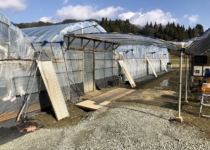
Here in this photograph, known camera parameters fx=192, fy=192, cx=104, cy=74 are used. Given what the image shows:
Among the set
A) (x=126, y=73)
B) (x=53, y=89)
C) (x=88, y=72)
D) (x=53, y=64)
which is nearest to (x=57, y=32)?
(x=53, y=64)

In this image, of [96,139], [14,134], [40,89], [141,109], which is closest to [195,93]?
[141,109]

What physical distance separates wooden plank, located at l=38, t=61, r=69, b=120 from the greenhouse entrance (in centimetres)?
344

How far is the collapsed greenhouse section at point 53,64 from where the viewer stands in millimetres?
6910

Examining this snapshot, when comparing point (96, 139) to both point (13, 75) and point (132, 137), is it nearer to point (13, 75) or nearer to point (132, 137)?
point (132, 137)

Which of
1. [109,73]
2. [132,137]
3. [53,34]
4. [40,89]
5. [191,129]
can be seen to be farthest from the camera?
[109,73]

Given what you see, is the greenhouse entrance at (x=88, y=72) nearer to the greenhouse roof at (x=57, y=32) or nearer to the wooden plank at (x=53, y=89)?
the greenhouse roof at (x=57, y=32)

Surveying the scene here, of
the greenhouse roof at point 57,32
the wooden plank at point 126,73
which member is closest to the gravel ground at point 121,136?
the greenhouse roof at point 57,32

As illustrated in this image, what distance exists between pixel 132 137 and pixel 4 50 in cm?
517

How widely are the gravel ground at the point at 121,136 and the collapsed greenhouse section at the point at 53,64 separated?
1714 mm

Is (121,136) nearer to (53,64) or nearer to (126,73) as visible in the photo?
(53,64)

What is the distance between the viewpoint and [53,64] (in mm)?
8766

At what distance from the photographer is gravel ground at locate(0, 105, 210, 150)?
15.6 ft

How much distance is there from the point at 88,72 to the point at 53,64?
10.4 feet

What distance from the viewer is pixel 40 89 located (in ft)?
26.8
